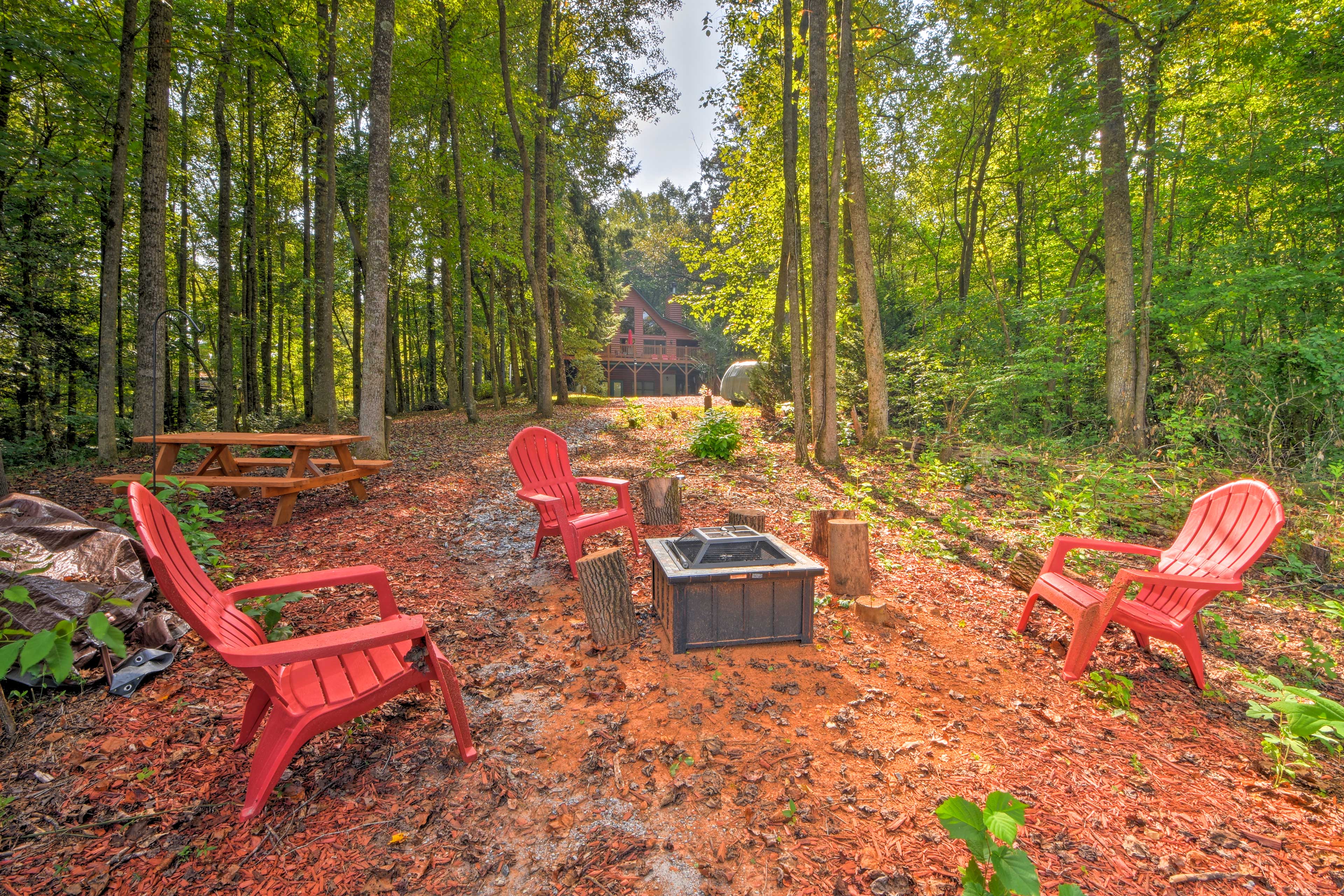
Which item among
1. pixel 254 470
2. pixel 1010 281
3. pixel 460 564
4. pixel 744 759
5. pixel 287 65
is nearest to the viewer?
pixel 744 759

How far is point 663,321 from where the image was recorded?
3375cm

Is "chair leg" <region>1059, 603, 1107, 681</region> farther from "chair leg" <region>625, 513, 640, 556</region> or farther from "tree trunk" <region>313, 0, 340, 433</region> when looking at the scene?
"tree trunk" <region>313, 0, 340, 433</region>

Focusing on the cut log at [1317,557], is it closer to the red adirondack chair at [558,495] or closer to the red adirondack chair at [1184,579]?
the red adirondack chair at [1184,579]

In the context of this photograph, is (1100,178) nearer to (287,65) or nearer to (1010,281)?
(1010,281)

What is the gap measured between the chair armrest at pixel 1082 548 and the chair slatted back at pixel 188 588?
4049 mm

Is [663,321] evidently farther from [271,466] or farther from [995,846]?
[995,846]

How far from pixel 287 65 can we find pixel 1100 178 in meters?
15.5

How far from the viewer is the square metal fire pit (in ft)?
9.71

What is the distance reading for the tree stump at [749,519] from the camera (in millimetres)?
4266

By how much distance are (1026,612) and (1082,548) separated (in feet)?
1.72

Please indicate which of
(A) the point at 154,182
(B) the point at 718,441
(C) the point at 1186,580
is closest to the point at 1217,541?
(C) the point at 1186,580

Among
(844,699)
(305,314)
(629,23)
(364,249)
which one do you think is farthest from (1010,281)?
(305,314)

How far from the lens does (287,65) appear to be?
35.0 feet

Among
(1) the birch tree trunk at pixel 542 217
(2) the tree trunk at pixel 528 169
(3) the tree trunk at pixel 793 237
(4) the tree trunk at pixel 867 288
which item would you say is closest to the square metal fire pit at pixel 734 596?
(3) the tree trunk at pixel 793 237
